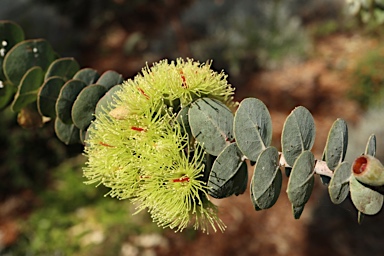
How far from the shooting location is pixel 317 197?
3053mm

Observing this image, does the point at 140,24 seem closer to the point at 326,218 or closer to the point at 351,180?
the point at 326,218

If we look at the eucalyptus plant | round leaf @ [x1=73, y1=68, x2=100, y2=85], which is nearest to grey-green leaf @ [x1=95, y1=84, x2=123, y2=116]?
the eucalyptus plant

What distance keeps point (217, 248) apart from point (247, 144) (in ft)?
6.76

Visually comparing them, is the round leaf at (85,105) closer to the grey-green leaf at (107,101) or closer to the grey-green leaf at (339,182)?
the grey-green leaf at (107,101)

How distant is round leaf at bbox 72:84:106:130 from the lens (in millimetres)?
997

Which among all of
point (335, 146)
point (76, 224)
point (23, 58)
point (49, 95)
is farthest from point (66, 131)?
point (76, 224)

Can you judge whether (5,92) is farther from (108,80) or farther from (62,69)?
(108,80)

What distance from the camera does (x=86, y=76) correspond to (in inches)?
43.4

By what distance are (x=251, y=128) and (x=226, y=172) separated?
3.2 inches

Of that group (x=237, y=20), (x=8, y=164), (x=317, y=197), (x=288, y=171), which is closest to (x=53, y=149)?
(x=8, y=164)

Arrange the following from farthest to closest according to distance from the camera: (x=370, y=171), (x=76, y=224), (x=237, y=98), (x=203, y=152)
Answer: (x=237, y=98) → (x=76, y=224) → (x=203, y=152) → (x=370, y=171)

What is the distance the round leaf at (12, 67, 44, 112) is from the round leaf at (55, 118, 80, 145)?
0.30 ft

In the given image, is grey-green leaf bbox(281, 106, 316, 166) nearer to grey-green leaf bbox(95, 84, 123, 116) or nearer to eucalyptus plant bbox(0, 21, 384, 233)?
eucalyptus plant bbox(0, 21, 384, 233)

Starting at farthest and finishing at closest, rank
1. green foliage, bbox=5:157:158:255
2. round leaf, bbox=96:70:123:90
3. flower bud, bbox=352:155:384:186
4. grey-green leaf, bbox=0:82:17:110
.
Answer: green foliage, bbox=5:157:158:255
grey-green leaf, bbox=0:82:17:110
round leaf, bbox=96:70:123:90
flower bud, bbox=352:155:384:186
